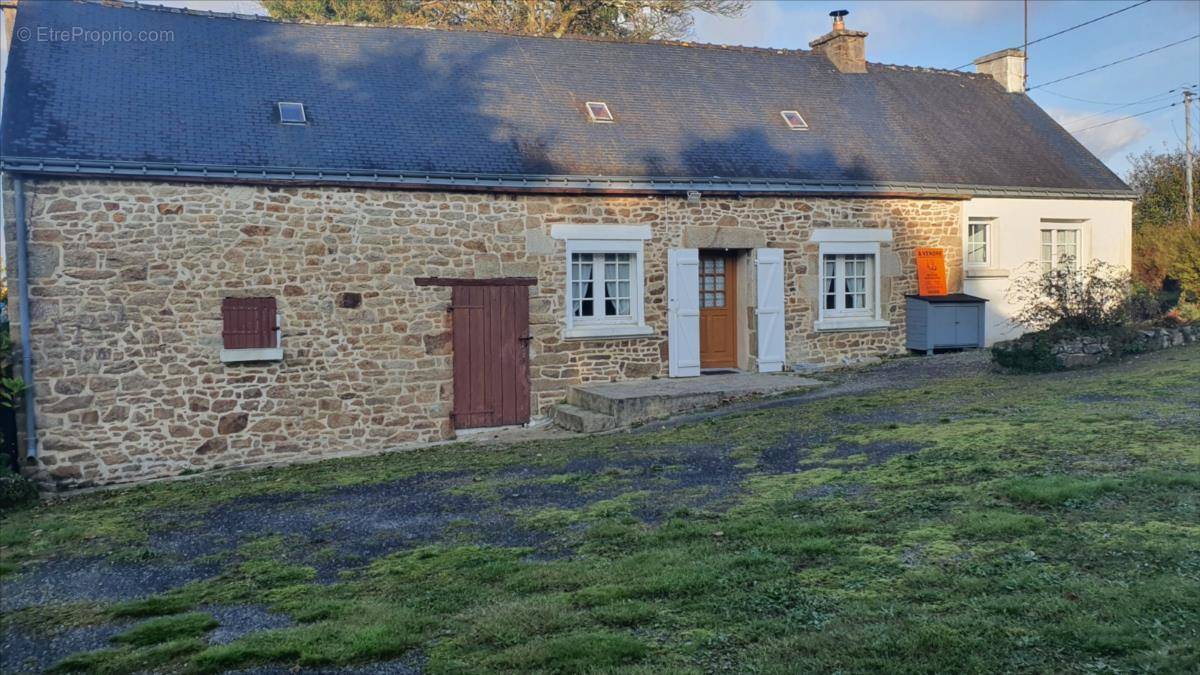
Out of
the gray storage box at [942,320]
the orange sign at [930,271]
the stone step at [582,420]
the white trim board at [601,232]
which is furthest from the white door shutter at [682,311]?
the orange sign at [930,271]

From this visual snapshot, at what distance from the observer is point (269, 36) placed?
1352 cm

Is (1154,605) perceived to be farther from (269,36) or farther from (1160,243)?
(1160,243)

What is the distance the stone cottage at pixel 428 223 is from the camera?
1027cm

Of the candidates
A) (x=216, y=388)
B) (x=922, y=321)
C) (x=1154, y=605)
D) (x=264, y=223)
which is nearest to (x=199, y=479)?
(x=216, y=388)

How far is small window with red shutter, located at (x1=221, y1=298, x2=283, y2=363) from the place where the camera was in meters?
10.7

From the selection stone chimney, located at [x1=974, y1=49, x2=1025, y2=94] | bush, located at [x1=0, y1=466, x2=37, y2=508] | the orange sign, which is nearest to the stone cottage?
the orange sign

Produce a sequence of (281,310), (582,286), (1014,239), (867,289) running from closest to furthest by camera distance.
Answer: (281,310)
(582,286)
(867,289)
(1014,239)

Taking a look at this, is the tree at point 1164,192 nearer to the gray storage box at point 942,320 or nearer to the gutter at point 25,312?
the gray storage box at point 942,320

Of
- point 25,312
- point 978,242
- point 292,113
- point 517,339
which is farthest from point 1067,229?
point 25,312

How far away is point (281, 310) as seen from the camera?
1095 centimetres

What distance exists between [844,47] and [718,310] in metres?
6.27

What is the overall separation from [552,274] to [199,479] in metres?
4.98

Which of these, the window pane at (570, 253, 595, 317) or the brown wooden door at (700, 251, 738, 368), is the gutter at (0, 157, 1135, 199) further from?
the brown wooden door at (700, 251, 738, 368)

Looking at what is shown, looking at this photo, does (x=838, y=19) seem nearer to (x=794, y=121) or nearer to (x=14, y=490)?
(x=794, y=121)
